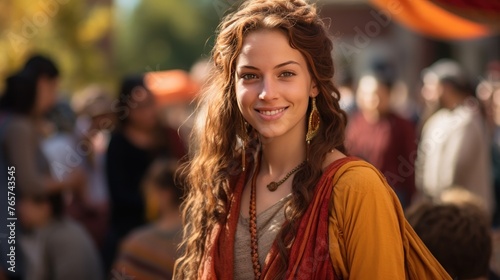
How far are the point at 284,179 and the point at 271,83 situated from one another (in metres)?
0.30

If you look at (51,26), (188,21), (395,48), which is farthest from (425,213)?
(188,21)

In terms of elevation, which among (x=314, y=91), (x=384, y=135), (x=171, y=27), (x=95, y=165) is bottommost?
(x=384, y=135)

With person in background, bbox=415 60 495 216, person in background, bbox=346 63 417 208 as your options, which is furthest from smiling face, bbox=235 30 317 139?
person in background, bbox=346 63 417 208

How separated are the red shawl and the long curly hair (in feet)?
0.10

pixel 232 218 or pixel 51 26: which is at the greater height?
pixel 51 26

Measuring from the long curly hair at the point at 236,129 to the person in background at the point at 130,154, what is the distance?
3259 mm

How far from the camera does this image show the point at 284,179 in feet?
9.53

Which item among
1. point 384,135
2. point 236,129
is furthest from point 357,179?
point 384,135

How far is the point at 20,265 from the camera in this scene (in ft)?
17.1

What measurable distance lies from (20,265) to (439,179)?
2883 millimetres

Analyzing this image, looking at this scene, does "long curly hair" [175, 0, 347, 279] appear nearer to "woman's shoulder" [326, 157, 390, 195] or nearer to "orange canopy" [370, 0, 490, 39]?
"woman's shoulder" [326, 157, 390, 195]

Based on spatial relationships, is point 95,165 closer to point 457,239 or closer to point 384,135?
point 384,135

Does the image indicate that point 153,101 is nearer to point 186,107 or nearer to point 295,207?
point 186,107

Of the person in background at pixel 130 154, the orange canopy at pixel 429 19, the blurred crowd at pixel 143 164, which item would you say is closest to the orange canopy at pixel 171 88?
the blurred crowd at pixel 143 164
